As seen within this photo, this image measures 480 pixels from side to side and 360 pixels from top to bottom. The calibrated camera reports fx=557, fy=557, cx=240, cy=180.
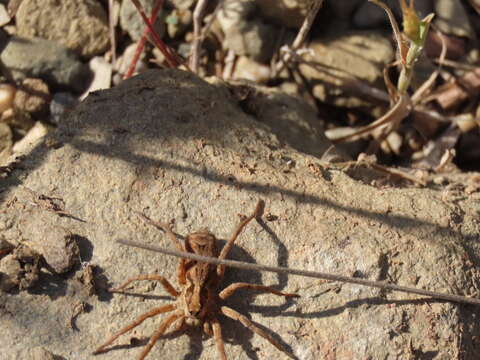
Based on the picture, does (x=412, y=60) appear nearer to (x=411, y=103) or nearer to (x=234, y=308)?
(x=411, y=103)

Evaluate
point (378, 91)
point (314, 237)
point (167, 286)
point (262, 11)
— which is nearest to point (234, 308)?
point (167, 286)

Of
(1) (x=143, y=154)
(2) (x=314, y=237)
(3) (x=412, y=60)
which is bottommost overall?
(2) (x=314, y=237)

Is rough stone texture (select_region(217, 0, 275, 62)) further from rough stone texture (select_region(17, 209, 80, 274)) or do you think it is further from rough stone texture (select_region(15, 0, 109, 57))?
rough stone texture (select_region(17, 209, 80, 274))

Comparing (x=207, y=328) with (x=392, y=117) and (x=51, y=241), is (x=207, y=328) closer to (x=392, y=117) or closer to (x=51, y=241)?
(x=51, y=241)

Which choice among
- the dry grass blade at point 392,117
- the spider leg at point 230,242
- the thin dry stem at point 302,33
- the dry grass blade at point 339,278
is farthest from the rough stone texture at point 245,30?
the dry grass blade at point 339,278

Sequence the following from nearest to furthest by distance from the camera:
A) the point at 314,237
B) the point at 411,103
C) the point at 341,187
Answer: the point at 314,237 < the point at 341,187 < the point at 411,103

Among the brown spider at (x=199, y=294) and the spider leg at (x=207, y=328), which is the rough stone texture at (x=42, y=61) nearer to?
the brown spider at (x=199, y=294)

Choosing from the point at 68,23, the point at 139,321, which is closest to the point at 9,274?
the point at 139,321
